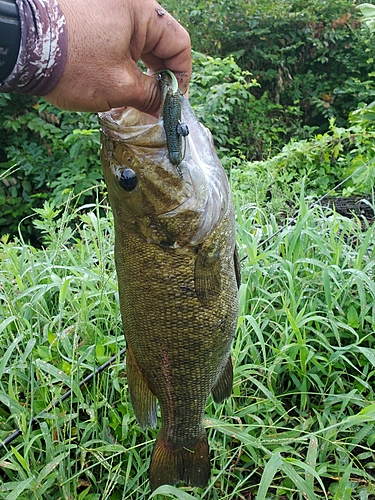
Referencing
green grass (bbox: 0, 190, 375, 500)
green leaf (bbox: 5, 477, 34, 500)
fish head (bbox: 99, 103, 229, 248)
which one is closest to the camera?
fish head (bbox: 99, 103, 229, 248)

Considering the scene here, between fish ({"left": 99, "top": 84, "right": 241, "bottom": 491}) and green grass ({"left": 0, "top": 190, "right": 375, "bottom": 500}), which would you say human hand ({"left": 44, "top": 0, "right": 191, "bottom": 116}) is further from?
green grass ({"left": 0, "top": 190, "right": 375, "bottom": 500})

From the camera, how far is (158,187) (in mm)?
1339

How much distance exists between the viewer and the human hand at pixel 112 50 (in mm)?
1188

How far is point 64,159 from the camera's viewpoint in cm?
607

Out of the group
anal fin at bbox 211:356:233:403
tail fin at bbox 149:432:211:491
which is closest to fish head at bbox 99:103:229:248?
anal fin at bbox 211:356:233:403

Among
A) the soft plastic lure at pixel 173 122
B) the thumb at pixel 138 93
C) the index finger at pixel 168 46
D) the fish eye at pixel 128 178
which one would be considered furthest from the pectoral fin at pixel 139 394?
the index finger at pixel 168 46

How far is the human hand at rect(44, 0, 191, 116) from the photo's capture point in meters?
1.19

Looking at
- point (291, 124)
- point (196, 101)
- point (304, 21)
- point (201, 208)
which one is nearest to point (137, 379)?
point (201, 208)

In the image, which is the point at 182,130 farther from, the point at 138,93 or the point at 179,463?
the point at 179,463

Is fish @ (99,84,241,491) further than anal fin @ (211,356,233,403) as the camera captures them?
No

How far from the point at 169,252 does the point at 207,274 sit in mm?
131

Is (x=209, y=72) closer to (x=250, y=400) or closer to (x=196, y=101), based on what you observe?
(x=196, y=101)

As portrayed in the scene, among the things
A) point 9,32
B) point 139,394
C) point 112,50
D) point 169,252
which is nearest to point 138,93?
point 112,50

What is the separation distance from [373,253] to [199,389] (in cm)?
150
